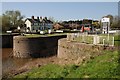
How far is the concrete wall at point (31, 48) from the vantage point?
3888 cm

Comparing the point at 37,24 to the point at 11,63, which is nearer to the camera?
the point at 11,63

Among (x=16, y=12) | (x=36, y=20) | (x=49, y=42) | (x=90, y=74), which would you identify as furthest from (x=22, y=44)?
(x=36, y=20)

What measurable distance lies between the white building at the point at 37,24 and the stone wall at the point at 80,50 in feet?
269

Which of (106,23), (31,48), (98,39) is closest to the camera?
(98,39)

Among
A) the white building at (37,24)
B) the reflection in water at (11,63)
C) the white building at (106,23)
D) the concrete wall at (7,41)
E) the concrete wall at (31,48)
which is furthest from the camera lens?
the white building at (37,24)

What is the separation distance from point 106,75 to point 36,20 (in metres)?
101

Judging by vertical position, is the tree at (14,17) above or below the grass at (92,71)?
above

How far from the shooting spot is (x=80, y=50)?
20.7 metres

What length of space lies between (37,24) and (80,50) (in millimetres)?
90248

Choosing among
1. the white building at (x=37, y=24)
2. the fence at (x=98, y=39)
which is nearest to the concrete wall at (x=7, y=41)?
the fence at (x=98, y=39)

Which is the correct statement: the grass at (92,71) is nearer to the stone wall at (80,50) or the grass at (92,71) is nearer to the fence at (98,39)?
A: the stone wall at (80,50)

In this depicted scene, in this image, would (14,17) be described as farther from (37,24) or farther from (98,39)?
(98,39)

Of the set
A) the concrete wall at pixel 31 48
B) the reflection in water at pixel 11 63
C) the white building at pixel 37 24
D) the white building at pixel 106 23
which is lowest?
the reflection in water at pixel 11 63

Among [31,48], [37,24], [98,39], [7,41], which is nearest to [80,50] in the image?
[98,39]
